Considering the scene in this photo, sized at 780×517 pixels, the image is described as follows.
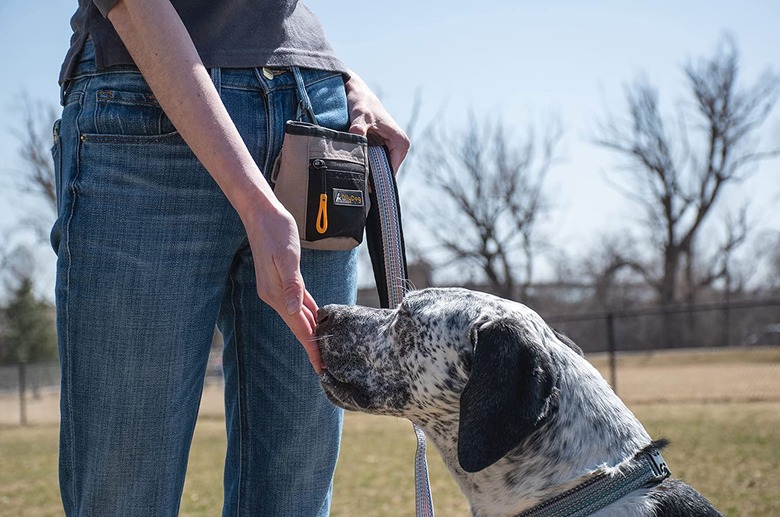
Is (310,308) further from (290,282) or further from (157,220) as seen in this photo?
(157,220)

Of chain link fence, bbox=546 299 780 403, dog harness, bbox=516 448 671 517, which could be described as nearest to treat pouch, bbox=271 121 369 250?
dog harness, bbox=516 448 671 517

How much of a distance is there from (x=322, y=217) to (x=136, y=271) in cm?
49

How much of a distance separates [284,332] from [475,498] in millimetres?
736

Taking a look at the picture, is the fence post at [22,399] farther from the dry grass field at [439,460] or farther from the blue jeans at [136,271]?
the blue jeans at [136,271]

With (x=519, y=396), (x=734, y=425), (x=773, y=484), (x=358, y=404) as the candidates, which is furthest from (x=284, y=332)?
(x=734, y=425)

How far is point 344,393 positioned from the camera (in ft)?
7.50

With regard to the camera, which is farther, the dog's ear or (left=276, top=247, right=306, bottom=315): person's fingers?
the dog's ear

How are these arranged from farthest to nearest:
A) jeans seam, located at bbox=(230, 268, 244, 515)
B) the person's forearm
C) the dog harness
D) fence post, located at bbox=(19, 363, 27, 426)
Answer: fence post, located at bbox=(19, 363, 27, 426) < jeans seam, located at bbox=(230, 268, 244, 515) < the dog harness < the person's forearm

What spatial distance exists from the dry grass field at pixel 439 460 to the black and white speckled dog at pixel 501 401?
11.9ft

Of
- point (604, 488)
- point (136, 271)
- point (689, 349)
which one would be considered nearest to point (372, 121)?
point (136, 271)

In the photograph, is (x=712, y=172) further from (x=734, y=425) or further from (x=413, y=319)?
(x=413, y=319)

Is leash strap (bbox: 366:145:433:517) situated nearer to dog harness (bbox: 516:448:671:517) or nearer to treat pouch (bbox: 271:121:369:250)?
treat pouch (bbox: 271:121:369:250)

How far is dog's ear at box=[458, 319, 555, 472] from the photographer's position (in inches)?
76.7

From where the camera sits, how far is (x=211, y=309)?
76.5 inches
